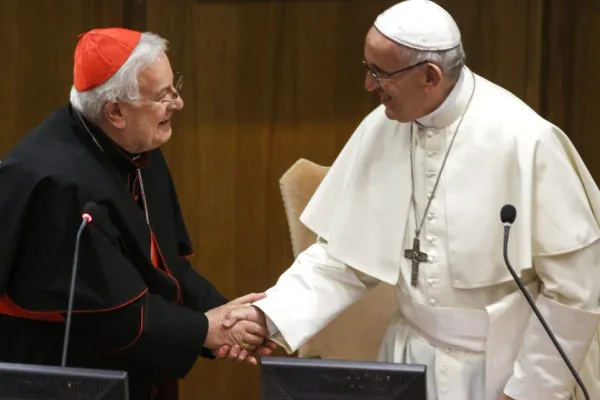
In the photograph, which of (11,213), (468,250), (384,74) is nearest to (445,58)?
(384,74)

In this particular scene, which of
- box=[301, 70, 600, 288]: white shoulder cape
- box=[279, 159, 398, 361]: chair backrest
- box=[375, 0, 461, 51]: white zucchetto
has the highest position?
box=[375, 0, 461, 51]: white zucchetto

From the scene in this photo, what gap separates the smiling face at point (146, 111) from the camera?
2.71 meters

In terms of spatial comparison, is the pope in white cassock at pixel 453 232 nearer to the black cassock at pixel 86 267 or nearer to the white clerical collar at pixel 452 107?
the white clerical collar at pixel 452 107

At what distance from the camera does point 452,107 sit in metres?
2.57

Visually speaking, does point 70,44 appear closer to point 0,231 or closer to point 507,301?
point 0,231

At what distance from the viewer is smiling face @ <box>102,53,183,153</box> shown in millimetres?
2705

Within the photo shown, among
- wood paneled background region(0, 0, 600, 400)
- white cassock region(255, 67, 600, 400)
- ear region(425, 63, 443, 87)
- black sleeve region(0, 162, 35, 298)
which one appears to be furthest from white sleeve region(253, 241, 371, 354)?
wood paneled background region(0, 0, 600, 400)

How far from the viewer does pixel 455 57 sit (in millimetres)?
2508

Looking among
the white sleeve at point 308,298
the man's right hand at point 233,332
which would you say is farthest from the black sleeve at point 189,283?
the white sleeve at point 308,298

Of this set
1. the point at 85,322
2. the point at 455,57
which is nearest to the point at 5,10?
the point at 85,322

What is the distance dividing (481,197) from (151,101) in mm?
977

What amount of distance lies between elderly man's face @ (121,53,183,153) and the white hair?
0.8 inches

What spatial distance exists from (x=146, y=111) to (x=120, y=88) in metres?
0.10

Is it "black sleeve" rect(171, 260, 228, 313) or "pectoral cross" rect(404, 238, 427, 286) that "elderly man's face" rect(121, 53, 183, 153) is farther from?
"pectoral cross" rect(404, 238, 427, 286)
